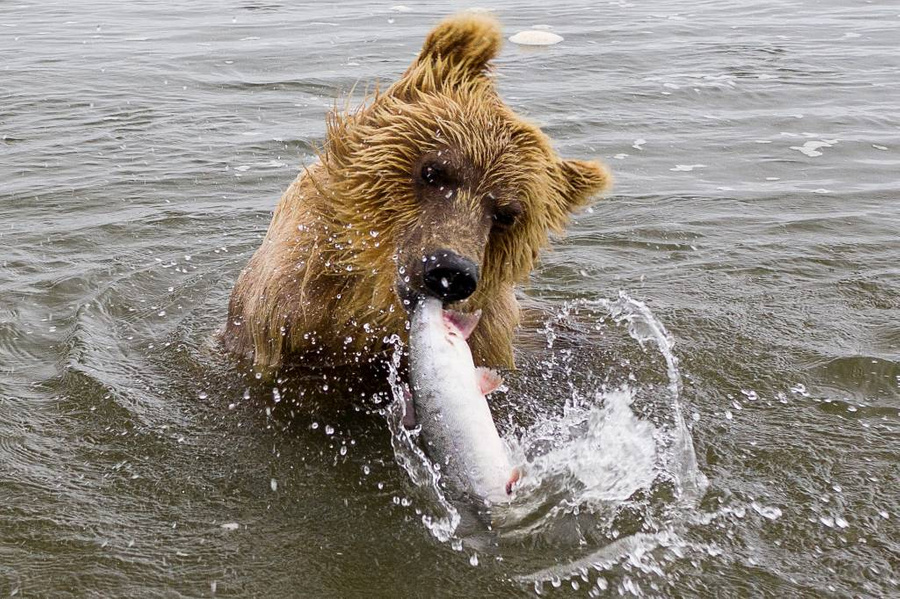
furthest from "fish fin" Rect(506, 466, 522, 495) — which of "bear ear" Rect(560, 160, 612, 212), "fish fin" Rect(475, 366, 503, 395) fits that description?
"bear ear" Rect(560, 160, 612, 212)

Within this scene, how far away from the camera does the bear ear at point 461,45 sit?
4520 mm

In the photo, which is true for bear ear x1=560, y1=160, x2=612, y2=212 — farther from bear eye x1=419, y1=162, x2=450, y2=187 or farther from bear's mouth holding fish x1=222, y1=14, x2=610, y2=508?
bear eye x1=419, y1=162, x2=450, y2=187

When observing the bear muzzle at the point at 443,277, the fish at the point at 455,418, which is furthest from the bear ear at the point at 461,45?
the fish at the point at 455,418

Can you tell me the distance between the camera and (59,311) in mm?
6117

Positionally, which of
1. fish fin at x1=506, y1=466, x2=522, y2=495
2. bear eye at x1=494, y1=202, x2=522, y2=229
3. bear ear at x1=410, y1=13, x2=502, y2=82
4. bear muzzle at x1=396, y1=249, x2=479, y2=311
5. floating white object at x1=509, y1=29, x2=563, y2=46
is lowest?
fish fin at x1=506, y1=466, x2=522, y2=495

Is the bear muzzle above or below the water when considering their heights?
Answer: above

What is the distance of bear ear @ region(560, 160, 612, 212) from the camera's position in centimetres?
471

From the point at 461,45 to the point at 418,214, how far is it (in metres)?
0.84

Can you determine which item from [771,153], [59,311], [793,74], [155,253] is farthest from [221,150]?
[793,74]

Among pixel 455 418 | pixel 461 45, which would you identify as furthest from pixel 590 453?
pixel 461 45

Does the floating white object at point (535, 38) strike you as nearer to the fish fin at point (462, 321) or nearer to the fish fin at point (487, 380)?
the fish fin at point (462, 321)

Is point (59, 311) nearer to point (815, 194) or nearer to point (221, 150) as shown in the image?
point (221, 150)

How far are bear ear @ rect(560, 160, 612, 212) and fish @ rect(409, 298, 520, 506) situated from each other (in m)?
1.15

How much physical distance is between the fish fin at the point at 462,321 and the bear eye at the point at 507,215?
0.40 meters
